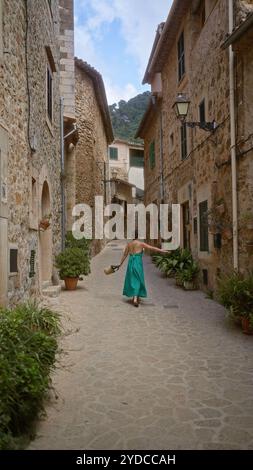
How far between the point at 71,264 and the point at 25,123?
12.4 feet

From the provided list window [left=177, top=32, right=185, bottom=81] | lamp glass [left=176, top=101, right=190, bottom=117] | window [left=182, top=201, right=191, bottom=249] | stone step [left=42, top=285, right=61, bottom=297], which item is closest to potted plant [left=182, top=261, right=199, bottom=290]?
window [left=182, top=201, right=191, bottom=249]

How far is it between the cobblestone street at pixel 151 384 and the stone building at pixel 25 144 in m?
1.30

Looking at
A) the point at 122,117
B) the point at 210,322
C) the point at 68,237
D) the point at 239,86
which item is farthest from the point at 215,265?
the point at 122,117

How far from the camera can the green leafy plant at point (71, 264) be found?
862cm

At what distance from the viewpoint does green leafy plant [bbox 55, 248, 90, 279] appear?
8.62 meters

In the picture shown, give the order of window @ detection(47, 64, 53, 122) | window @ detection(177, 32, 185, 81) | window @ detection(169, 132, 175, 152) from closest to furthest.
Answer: window @ detection(47, 64, 53, 122) → window @ detection(177, 32, 185, 81) → window @ detection(169, 132, 175, 152)

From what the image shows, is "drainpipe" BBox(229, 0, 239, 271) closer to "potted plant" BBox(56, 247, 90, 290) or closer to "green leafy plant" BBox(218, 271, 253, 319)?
"green leafy plant" BBox(218, 271, 253, 319)

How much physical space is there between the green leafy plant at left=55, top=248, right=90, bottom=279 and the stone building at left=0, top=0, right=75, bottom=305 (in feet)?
0.78

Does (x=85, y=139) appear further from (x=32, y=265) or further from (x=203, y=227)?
(x=32, y=265)

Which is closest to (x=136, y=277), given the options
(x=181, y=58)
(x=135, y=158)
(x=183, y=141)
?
(x=183, y=141)

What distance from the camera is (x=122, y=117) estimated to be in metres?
42.4

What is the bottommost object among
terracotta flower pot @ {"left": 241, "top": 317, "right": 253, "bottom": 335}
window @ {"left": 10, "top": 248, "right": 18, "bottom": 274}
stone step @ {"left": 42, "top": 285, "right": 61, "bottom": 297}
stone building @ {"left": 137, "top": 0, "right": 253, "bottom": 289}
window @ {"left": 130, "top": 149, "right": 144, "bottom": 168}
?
terracotta flower pot @ {"left": 241, "top": 317, "right": 253, "bottom": 335}
